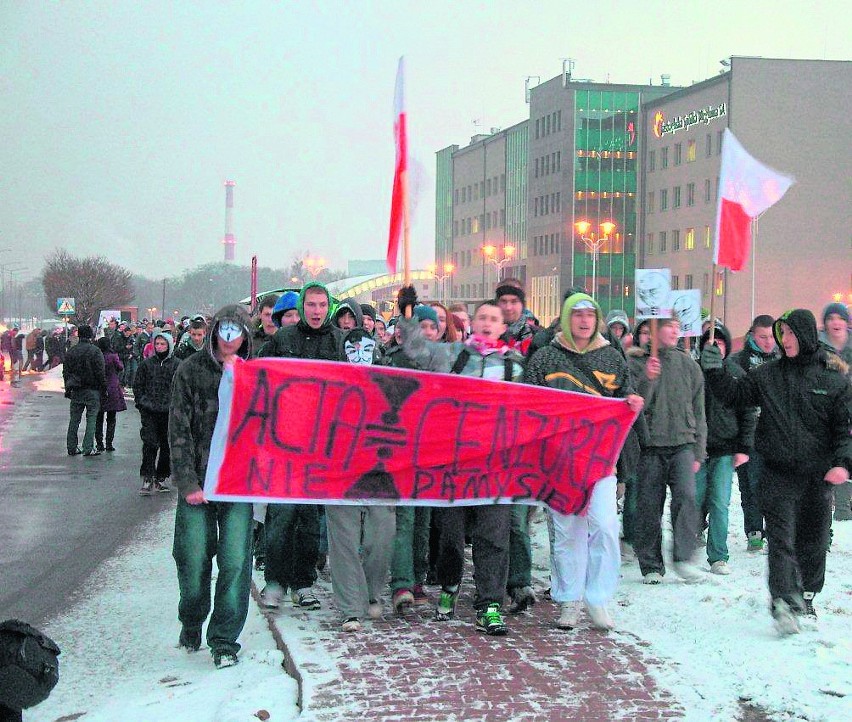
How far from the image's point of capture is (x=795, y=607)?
6.89 m

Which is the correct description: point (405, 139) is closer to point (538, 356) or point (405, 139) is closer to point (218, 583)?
point (538, 356)

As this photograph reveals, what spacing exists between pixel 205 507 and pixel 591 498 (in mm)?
2453

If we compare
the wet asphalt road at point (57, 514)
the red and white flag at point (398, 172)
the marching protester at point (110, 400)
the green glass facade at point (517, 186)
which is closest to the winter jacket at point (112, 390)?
the marching protester at point (110, 400)

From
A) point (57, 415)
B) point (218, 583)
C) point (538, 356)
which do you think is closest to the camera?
point (218, 583)

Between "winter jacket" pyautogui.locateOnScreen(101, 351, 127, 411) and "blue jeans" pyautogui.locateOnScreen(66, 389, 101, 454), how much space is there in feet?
0.50

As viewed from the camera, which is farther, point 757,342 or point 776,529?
point 757,342

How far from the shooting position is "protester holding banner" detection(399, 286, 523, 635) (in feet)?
23.4

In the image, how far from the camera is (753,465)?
10.5 metres

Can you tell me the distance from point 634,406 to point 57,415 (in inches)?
831

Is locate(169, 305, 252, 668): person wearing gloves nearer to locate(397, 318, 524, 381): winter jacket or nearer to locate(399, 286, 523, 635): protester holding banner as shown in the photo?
locate(397, 318, 524, 381): winter jacket

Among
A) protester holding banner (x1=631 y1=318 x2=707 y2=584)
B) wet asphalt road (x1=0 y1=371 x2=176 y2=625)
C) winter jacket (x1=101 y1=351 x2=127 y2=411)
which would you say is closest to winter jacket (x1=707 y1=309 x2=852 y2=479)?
protester holding banner (x1=631 y1=318 x2=707 y2=584)

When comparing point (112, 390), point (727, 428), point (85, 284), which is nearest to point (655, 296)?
point (727, 428)

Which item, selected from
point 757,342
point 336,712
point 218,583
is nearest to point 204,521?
point 218,583

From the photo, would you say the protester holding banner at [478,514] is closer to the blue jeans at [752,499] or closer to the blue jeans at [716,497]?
the blue jeans at [716,497]
